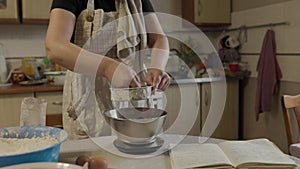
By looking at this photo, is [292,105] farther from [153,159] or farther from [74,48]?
[74,48]

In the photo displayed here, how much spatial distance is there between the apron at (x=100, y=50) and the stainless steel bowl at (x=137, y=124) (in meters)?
0.23

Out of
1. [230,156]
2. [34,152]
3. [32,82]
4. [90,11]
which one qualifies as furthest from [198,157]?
[32,82]

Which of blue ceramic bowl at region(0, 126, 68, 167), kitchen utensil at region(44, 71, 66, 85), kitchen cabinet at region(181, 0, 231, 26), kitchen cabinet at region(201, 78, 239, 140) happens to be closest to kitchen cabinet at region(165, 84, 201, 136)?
kitchen cabinet at region(201, 78, 239, 140)

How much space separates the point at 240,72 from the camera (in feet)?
7.55

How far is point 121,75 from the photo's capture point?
31.7 inches

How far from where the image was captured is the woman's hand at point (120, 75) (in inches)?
31.5

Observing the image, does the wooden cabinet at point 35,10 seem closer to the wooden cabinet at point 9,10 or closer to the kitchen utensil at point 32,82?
the wooden cabinet at point 9,10

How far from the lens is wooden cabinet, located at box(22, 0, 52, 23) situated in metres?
2.03

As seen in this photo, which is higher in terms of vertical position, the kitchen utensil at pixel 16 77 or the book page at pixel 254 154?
the kitchen utensil at pixel 16 77

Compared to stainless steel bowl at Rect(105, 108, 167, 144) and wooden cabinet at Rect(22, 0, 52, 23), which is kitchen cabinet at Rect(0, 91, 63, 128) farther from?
stainless steel bowl at Rect(105, 108, 167, 144)

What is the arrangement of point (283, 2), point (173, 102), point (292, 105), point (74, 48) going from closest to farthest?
point (74, 48), point (292, 105), point (283, 2), point (173, 102)

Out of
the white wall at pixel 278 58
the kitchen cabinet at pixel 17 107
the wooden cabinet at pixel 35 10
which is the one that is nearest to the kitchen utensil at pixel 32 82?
the kitchen cabinet at pixel 17 107

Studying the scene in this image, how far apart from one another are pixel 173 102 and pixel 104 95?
1.13 m

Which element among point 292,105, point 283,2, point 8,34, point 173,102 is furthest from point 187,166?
point 8,34
